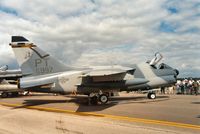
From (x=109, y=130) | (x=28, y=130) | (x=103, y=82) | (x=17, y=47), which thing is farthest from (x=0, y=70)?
(x=109, y=130)

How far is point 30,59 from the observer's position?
1944 centimetres

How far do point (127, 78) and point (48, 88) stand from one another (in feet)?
18.3

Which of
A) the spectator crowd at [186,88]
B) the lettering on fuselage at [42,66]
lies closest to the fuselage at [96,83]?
the lettering on fuselage at [42,66]

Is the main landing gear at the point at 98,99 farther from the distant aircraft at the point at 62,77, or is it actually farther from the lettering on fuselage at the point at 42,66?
the lettering on fuselage at the point at 42,66

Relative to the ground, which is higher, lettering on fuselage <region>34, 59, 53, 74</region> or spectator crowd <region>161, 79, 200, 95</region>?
lettering on fuselage <region>34, 59, 53, 74</region>

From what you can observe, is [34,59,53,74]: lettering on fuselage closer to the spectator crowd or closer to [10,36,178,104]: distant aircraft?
[10,36,178,104]: distant aircraft

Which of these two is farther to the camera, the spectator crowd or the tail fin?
the spectator crowd

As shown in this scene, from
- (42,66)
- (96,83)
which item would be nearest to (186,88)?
(96,83)

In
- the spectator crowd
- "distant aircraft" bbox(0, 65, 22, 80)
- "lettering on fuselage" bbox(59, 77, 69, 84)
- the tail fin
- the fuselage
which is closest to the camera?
the fuselage

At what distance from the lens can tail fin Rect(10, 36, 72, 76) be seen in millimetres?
19297

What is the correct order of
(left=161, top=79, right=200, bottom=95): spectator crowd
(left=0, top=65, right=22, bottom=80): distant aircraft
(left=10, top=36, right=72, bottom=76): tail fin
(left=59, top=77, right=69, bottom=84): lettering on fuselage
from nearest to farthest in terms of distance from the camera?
(left=59, top=77, right=69, bottom=84): lettering on fuselage, (left=10, top=36, right=72, bottom=76): tail fin, (left=161, top=79, right=200, bottom=95): spectator crowd, (left=0, top=65, right=22, bottom=80): distant aircraft

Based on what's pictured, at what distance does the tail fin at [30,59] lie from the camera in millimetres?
19297

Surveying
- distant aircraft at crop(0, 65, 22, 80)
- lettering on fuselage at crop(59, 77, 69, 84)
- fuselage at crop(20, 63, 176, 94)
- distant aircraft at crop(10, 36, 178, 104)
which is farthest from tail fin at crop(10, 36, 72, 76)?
distant aircraft at crop(0, 65, 22, 80)

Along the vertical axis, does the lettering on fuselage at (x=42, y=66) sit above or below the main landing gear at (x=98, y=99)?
above
